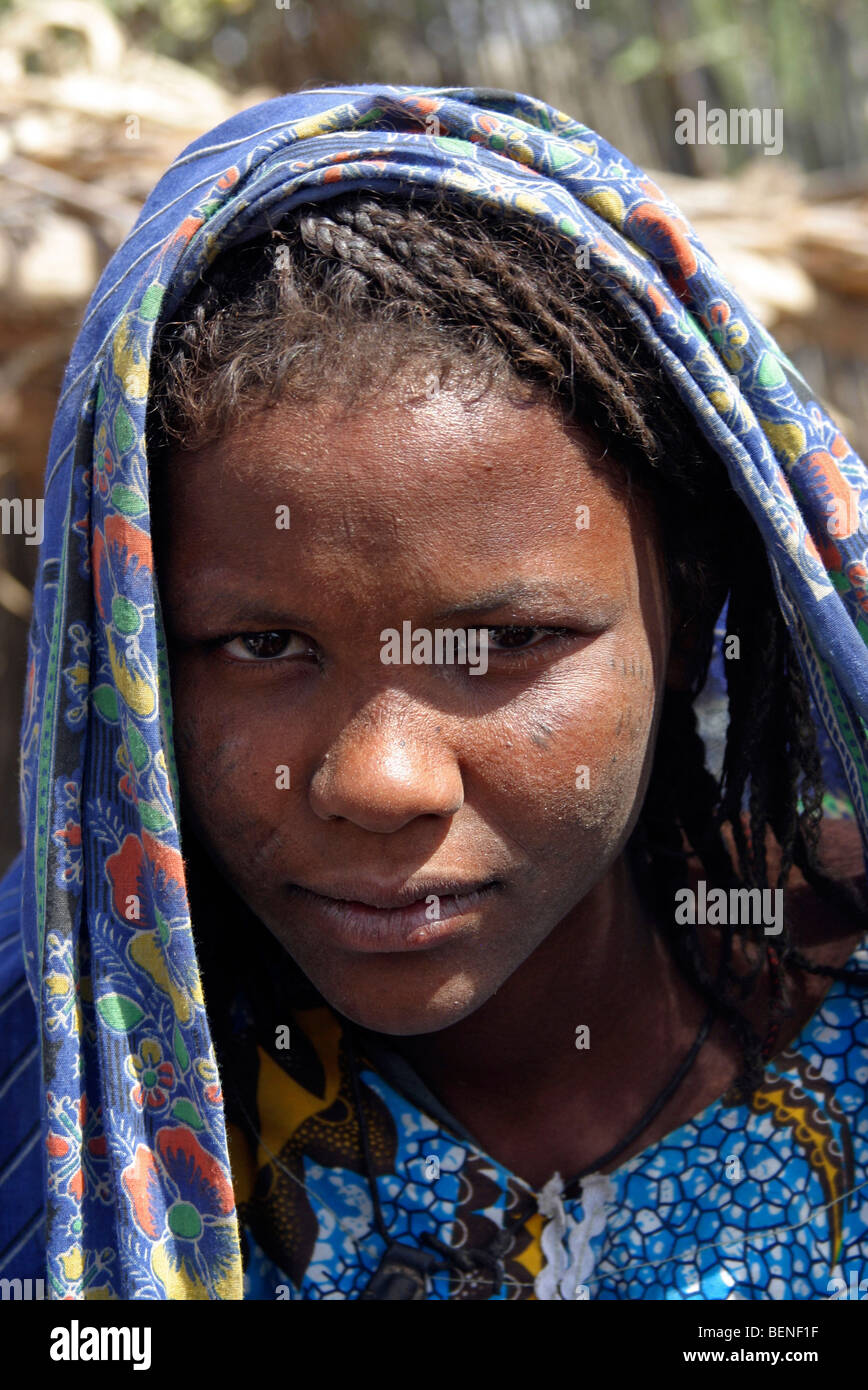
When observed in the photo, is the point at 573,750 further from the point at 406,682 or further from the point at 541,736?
the point at 406,682

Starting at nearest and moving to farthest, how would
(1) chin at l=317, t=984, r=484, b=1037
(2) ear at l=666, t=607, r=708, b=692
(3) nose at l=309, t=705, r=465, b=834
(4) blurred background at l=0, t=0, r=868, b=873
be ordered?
(3) nose at l=309, t=705, r=465, b=834 → (1) chin at l=317, t=984, r=484, b=1037 → (2) ear at l=666, t=607, r=708, b=692 → (4) blurred background at l=0, t=0, r=868, b=873

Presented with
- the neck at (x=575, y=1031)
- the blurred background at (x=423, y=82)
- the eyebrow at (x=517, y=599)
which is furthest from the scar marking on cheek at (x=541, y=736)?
the blurred background at (x=423, y=82)

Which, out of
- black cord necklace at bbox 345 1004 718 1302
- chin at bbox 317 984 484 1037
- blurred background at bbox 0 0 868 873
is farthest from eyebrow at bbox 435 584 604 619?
blurred background at bbox 0 0 868 873

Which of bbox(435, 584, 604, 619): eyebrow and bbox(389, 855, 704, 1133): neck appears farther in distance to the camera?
bbox(389, 855, 704, 1133): neck

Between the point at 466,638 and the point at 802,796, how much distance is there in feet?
1.76

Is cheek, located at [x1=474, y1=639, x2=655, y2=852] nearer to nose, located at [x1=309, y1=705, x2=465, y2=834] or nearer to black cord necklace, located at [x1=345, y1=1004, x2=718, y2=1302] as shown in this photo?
nose, located at [x1=309, y1=705, x2=465, y2=834]

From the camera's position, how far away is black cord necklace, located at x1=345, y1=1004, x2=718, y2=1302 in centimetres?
147

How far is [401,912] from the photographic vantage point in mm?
1240

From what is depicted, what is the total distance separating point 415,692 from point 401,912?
0.69 ft

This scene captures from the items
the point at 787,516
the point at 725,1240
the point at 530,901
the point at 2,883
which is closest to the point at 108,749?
the point at 530,901

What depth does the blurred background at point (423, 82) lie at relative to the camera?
2.86 meters

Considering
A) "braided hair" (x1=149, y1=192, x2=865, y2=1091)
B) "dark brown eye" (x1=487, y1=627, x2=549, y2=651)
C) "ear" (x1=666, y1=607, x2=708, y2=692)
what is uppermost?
"braided hair" (x1=149, y1=192, x2=865, y2=1091)

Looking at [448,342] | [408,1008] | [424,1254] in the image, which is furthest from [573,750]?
[424,1254]

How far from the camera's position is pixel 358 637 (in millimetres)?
1199
